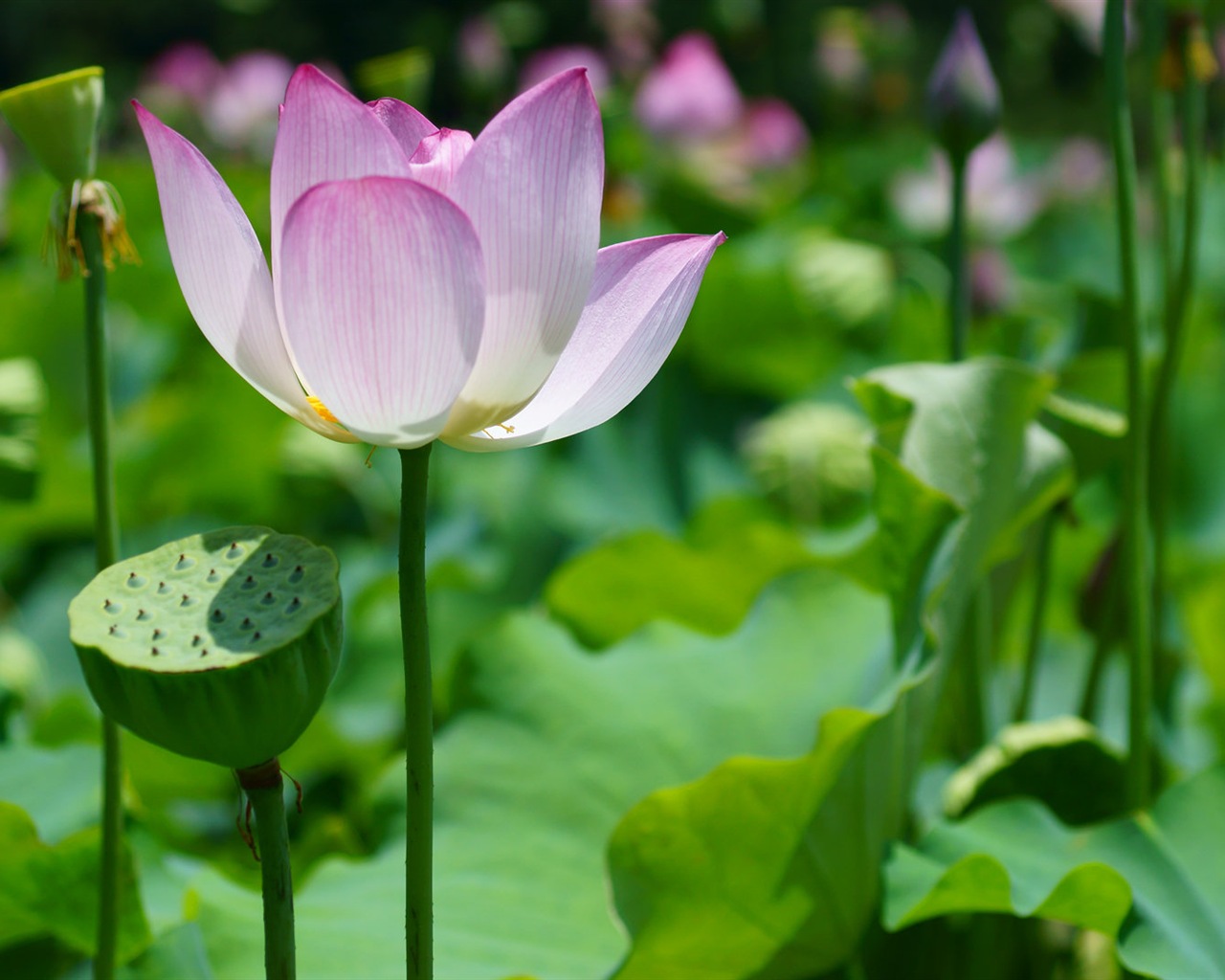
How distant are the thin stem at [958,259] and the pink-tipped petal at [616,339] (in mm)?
342

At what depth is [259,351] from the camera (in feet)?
1.09

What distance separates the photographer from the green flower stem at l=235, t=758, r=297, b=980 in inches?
12.6

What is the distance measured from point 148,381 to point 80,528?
0.29m

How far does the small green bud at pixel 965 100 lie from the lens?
679 mm

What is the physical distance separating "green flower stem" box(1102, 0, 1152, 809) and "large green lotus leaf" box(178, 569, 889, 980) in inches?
5.3

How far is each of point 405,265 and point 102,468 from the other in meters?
0.19

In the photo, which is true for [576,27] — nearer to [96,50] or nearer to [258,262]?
[96,50]

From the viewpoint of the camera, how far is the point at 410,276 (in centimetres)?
30

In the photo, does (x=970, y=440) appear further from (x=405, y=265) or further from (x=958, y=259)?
(x=405, y=265)

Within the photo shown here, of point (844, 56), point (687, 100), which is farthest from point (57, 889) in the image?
point (844, 56)

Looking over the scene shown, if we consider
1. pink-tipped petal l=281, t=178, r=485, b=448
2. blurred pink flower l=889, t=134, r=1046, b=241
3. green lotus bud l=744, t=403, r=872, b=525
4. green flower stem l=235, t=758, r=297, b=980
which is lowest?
green lotus bud l=744, t=403, r=872, b=525

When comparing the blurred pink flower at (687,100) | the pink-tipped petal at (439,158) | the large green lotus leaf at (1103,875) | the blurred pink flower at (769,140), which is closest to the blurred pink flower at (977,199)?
the blurred pink flower at (769,140)

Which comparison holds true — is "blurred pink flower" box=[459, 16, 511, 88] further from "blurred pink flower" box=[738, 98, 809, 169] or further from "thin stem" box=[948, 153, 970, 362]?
"thin stem" box=[948, 153, 970, 362]

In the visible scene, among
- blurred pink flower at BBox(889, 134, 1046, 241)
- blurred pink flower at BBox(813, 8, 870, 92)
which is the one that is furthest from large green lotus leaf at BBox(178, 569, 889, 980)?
blurred pink flower at BBox(813, 8, 870, 92)
